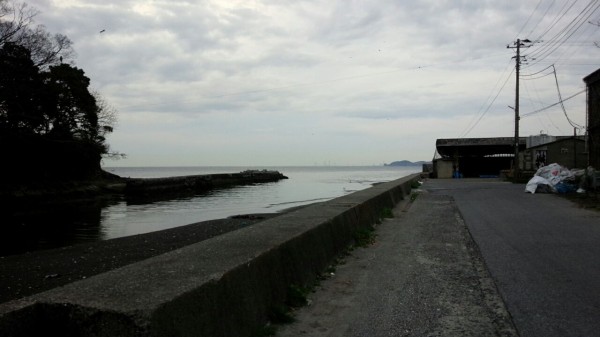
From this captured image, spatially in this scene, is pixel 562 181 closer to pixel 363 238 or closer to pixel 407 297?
pixel 363 238

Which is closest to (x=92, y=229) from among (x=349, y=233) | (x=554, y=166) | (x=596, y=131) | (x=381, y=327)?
(x=349, y=233)

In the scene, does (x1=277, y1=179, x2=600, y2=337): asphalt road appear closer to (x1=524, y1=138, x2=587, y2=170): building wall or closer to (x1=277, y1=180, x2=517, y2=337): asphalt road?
(x1=277, y1=180, x2=517, y2=337): asphalt road

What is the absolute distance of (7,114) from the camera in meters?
35.0

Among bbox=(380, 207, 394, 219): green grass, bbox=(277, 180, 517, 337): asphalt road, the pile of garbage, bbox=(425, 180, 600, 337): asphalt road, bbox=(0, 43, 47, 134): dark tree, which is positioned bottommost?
bbox=(277, 180, 517, 337): asphalt road

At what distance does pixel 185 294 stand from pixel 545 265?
19.4ft

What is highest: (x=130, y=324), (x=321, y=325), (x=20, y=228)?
(x=130, y=324)

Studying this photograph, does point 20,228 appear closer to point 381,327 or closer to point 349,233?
point 349,233

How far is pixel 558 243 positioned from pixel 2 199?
38.6 meters

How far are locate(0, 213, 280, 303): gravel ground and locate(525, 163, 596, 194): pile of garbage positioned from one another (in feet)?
52.4

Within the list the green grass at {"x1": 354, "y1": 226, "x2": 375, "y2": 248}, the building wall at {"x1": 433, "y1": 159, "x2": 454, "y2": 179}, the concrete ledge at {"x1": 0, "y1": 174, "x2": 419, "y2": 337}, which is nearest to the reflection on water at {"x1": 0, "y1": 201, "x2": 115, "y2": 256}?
the green grass at {"x1": 354, "y1": 226, "x2": 375, "y2": 248}

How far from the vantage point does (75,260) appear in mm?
11844

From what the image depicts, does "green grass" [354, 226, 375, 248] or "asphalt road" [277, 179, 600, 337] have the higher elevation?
"green grass" [354, 226, 375, 248]

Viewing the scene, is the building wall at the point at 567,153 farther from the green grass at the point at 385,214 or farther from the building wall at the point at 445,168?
the green grass at the point at 385,214

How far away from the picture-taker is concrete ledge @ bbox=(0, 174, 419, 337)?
2812 millimetres
